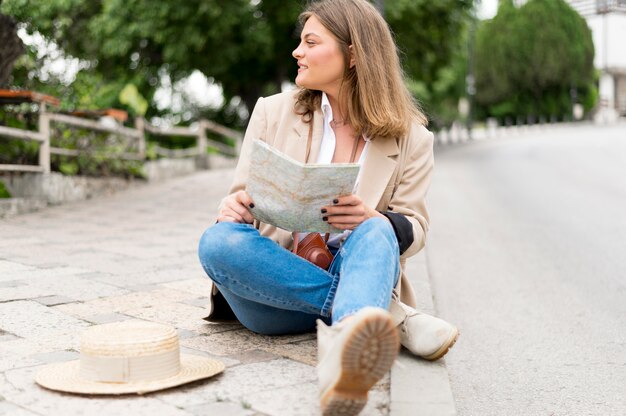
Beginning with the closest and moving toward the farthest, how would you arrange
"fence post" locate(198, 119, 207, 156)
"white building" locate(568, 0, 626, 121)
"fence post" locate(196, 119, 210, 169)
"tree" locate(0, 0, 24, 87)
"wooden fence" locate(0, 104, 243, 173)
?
"tree" locate(0, 0, 24, 87)
"wooden fence" locate(0, 104, 243, 173)
"fence post" locate(196, 119, 210, 169)
"fence post" locate(198, 119, 207, 156)
"white building" locate(568, 0, 626, 121)

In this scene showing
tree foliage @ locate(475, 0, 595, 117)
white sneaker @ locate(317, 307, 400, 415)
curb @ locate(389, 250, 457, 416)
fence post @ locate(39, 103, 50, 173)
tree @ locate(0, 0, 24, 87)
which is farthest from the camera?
tree foliage @ locate(475, 0, 595, 117)

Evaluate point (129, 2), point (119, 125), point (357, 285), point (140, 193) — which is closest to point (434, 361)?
point (357, 285)

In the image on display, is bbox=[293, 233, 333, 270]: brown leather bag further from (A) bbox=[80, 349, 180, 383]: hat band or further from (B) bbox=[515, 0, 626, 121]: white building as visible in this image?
(B) bbox=[515, 0, 626, 121]: white building

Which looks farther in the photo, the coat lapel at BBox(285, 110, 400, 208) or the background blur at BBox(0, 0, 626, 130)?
the background blur at BBox(0, 0, 626, 130)

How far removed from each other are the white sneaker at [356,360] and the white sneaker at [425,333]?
990 mm

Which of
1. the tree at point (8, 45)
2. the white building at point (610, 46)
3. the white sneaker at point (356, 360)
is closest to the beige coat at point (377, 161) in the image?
the white sneaker at point (356, 360)

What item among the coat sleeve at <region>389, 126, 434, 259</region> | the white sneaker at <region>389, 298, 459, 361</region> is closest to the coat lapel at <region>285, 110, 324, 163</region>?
the coat sleeve at <region>389, 126, 434, 259</region>

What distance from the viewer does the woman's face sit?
3.67m

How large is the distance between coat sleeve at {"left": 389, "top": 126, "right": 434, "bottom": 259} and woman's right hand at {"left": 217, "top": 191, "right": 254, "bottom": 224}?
64 centimetres

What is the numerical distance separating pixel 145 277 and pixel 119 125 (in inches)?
398

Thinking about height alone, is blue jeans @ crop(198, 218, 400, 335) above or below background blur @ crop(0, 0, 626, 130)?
below

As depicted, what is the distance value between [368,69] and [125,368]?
1613mm

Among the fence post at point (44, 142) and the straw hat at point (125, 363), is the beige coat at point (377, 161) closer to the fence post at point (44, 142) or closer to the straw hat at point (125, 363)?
the straw hat at point (125, 363)

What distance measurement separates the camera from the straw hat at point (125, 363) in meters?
2.95
